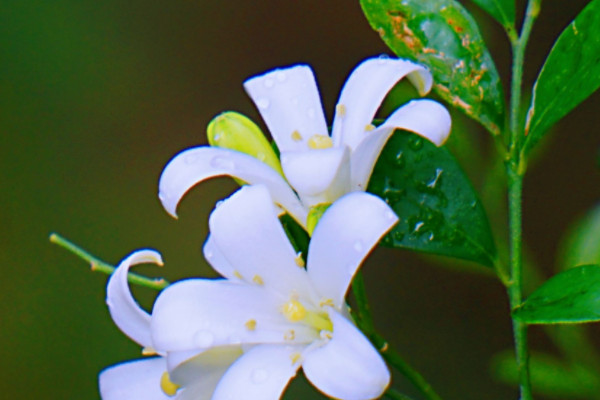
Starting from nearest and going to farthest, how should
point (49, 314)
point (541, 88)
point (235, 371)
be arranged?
point (235, 371), point (541, 88), point (49, 314)

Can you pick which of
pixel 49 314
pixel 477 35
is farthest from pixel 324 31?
pixel 477 35

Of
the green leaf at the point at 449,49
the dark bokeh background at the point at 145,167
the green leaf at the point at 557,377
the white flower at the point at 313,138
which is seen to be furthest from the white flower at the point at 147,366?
the dark bokeh background at the point at 145,167

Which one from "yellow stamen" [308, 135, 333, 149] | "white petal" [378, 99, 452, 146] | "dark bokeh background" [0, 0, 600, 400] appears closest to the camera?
"white petal" [378, 99, 452, 146]

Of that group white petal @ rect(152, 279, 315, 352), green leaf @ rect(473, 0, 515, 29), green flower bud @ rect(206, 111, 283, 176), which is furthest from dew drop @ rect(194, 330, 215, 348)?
green leaf @ rect(473, 0, 515, 29)

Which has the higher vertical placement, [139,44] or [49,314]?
[139,44]

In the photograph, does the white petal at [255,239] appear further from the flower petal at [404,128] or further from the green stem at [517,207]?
the green stem at [517,207]

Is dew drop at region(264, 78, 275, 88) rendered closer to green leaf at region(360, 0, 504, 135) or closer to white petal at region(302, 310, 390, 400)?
green leaf at region(360, 0, 504, 135)

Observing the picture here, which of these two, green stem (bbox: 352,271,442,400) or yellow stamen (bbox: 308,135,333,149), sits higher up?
yellow stamen (bbox: 308,135,333,149)

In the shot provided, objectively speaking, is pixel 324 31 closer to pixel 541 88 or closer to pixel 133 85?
pixel 133 85
